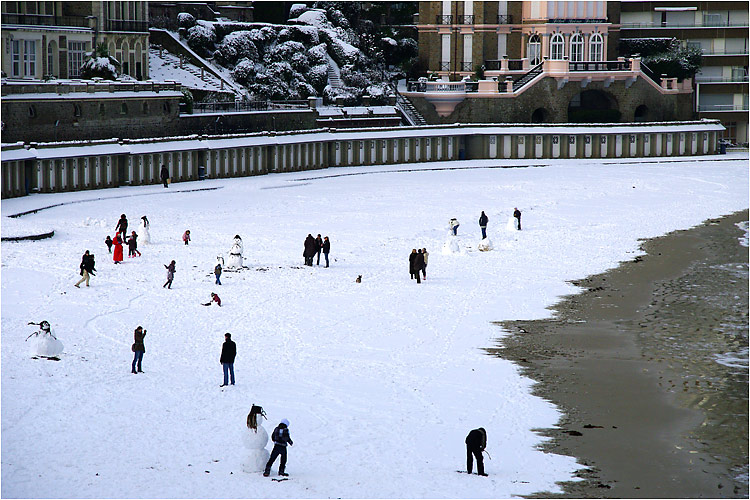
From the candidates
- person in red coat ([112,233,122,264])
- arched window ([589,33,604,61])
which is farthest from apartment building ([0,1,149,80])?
arched window ([589,33,604,61])

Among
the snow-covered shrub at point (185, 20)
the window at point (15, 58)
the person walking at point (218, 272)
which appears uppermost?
the snow-covered shrub at point (185, 20)

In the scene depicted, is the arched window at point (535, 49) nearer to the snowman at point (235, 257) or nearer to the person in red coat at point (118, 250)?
the snowman at point (235, 257)

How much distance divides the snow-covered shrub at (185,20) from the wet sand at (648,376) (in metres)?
48.1

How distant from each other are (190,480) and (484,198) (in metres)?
42.0

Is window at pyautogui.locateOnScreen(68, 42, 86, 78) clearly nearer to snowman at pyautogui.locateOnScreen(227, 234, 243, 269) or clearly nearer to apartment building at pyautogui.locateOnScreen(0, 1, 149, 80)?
apartment building at pyautogui.locateOnScreen(0, 1, 149, 80)

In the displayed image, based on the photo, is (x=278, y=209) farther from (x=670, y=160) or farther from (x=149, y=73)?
(x=670, y=160)

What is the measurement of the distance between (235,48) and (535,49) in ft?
77.0

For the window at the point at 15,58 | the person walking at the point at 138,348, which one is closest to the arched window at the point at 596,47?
the window at the point at 15,58

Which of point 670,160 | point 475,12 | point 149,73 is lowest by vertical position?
point 670,160

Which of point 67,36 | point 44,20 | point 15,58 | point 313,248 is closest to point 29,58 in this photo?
point 15,58

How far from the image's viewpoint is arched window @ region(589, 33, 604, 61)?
89438mm

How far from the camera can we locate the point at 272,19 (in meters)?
91.4

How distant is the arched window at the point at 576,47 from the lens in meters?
88.8

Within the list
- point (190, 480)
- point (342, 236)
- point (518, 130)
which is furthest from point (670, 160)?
point (190, 480)
